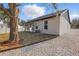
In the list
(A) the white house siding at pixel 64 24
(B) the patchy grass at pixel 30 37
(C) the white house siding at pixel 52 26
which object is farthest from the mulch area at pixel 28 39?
(A) the white house siding at pixel 64 24

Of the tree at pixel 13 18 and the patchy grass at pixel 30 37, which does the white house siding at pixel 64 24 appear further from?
the tree at pixel 13 18

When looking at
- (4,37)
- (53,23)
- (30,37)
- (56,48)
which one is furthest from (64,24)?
(4,37)

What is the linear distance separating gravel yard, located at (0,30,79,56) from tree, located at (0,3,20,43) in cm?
35

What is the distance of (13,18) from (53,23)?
106 centimetres

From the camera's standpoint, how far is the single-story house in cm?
419

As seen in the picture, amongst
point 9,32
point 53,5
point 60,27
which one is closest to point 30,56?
point 9,32

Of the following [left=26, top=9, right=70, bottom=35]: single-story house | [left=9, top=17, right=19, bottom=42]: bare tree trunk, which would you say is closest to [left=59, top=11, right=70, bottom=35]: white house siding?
[left=26, top=9, right=70, bottom=35]: single-story house

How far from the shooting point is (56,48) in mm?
4094

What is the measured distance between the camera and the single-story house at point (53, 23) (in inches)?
165

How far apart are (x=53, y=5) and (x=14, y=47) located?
1469 mm

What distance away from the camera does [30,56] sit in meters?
3.97

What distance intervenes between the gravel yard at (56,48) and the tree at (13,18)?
1.14 ft

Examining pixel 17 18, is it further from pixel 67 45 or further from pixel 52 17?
pixel 67 45

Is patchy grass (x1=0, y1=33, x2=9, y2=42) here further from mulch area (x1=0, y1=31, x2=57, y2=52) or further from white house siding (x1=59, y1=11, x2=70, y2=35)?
white house siding (x1=59, y1=11, x2=70, y2=35)
